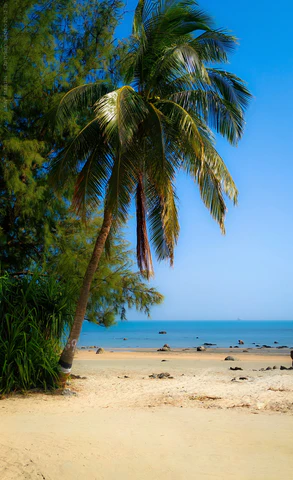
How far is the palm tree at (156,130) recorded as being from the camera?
914 centimetres

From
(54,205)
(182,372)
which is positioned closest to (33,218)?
(54,205)

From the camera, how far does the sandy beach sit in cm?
459

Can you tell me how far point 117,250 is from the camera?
45.8 ft

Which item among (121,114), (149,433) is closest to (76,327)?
(149,433)

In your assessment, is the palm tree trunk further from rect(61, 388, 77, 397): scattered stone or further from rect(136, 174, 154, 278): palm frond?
rect(136, 174, 154, 278): palm frond

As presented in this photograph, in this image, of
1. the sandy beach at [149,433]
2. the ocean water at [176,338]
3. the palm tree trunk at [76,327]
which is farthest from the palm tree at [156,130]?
the ocean water at [176,338]

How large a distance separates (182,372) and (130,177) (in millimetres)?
6779

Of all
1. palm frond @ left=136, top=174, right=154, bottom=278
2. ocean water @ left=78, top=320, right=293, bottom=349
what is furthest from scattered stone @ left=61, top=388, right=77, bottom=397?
ocean water @ left=78, top=320, right=293, bottom=349

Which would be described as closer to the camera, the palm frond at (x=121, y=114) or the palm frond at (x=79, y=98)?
the palm frond at (x=121, y=114)

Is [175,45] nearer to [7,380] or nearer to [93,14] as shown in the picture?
[93,14]

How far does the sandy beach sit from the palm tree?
175 cm

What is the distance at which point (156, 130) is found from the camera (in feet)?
30.5

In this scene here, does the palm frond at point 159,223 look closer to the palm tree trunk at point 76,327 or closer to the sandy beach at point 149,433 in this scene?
the palm tree trunk at point 76,327

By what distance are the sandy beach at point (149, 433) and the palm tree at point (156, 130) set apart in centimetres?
175
